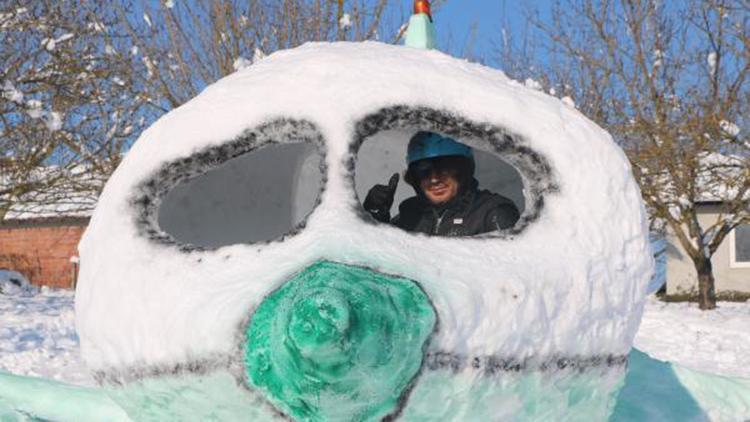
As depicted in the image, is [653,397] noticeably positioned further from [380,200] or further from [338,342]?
[338,342]

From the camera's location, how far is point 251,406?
152cm

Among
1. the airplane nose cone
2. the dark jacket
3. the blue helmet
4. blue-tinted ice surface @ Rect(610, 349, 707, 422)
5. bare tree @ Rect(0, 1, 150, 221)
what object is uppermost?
bare tree @ Rect(0, 1, 150, 221)

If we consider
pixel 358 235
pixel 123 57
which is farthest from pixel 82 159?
pixel 358 235

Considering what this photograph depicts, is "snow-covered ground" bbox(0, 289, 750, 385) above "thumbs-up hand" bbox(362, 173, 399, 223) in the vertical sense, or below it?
below

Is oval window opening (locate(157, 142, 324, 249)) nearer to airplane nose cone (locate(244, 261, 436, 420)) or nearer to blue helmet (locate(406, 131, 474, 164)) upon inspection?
blue helmet (locate(406, 131, 474, 164))

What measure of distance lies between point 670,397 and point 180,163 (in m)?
1.72

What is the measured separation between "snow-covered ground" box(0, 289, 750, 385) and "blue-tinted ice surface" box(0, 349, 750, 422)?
3589mm

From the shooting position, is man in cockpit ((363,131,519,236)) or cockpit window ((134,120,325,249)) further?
man in cockpit ((363,131,519,236))

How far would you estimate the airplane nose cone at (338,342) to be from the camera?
4.39ft

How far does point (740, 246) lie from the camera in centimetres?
1836

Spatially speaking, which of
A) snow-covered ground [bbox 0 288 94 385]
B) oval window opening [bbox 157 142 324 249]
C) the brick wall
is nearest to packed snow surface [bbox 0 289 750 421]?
snow-covered ground [bbox 0 288 94 385]

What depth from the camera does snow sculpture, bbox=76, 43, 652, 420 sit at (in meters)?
1.43

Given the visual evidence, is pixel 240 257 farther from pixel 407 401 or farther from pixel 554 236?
pixel 554 236

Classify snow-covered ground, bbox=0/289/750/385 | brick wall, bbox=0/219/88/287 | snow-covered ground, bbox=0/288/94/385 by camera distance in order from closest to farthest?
snow-covered ground, bbox=0/288/94/385
snow-covered ground, bbox=0/289/750/385
brick wall, bbox=0/219/88/287
